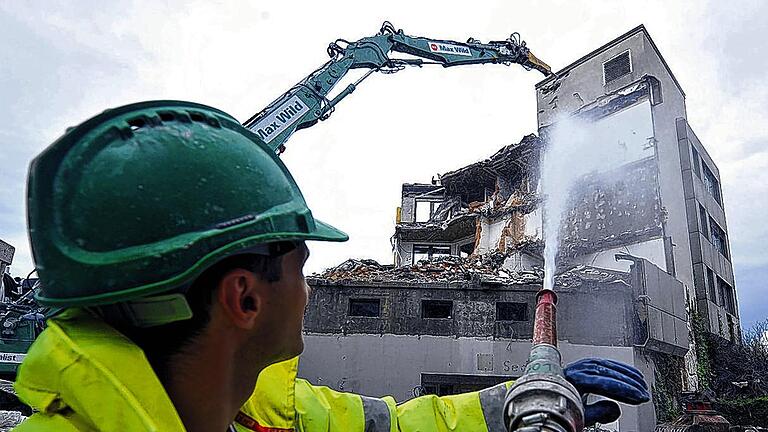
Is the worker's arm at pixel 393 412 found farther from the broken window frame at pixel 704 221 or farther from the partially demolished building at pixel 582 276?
the broken window frame at pixel 704 221

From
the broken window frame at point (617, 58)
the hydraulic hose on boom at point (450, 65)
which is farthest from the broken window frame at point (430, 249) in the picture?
the hydraulic hose on boom at point (450, 65)

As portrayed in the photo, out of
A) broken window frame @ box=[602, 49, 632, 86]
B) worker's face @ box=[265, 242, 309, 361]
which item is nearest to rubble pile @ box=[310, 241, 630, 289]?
broken window frame @ box=[602, 49, 632, 86]

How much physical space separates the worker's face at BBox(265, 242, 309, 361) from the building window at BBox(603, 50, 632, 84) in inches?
871

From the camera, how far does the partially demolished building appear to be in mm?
15414

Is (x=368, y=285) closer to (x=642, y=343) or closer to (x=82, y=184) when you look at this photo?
(x=642, y=343)

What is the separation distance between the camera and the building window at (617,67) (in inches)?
821

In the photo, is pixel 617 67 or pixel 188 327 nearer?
pixel 188 327

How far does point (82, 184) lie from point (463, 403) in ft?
4.84

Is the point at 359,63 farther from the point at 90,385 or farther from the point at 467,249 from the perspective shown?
the point at 467,249

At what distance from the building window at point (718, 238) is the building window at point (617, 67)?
6600 mm

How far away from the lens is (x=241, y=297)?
3.56 feet

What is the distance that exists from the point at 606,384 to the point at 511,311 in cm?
1462

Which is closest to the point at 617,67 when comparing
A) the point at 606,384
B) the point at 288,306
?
the point at 606,384

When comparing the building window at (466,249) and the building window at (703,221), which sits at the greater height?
the building window at (466,249)
